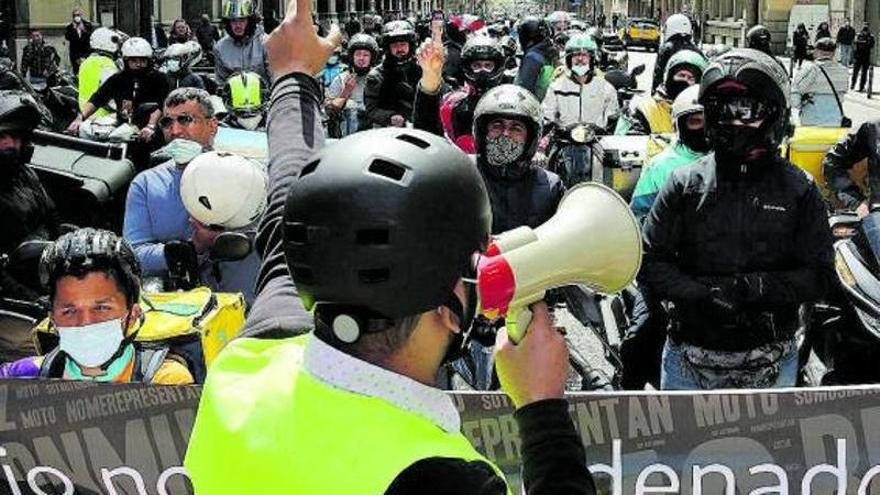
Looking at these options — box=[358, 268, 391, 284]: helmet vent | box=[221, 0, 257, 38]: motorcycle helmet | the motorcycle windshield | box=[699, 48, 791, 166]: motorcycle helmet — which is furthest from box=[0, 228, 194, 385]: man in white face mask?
box=[221, 0, 257, 38]: motorcycle helmet

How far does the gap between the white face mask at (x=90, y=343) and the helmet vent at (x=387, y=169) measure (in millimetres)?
2319

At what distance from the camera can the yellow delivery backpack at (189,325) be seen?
4160 millimetres

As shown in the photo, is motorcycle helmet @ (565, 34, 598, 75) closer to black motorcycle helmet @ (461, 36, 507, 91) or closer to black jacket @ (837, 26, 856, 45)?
black motorcycle helmet @ (461, 36, 507, 91)

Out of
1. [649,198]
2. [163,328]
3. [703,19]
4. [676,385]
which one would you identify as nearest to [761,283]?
[676,385]

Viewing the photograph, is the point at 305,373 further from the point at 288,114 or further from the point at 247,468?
the point at 288,114

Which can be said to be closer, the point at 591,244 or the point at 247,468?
the point at 247,468

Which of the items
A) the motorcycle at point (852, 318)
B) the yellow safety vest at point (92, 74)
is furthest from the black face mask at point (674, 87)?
the yellow safety vest at point (92, 74)

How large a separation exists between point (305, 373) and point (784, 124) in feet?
9.46

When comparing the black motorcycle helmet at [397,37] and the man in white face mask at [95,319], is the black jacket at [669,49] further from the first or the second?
the man in white face mask at [95,319]

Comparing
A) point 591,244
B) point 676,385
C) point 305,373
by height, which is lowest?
point 676,385

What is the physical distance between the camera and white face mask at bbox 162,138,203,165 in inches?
220

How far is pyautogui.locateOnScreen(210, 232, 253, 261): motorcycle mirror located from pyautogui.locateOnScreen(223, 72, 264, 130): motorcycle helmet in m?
4.65

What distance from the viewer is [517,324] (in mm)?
1900

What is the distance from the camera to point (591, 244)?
2.10 meters
